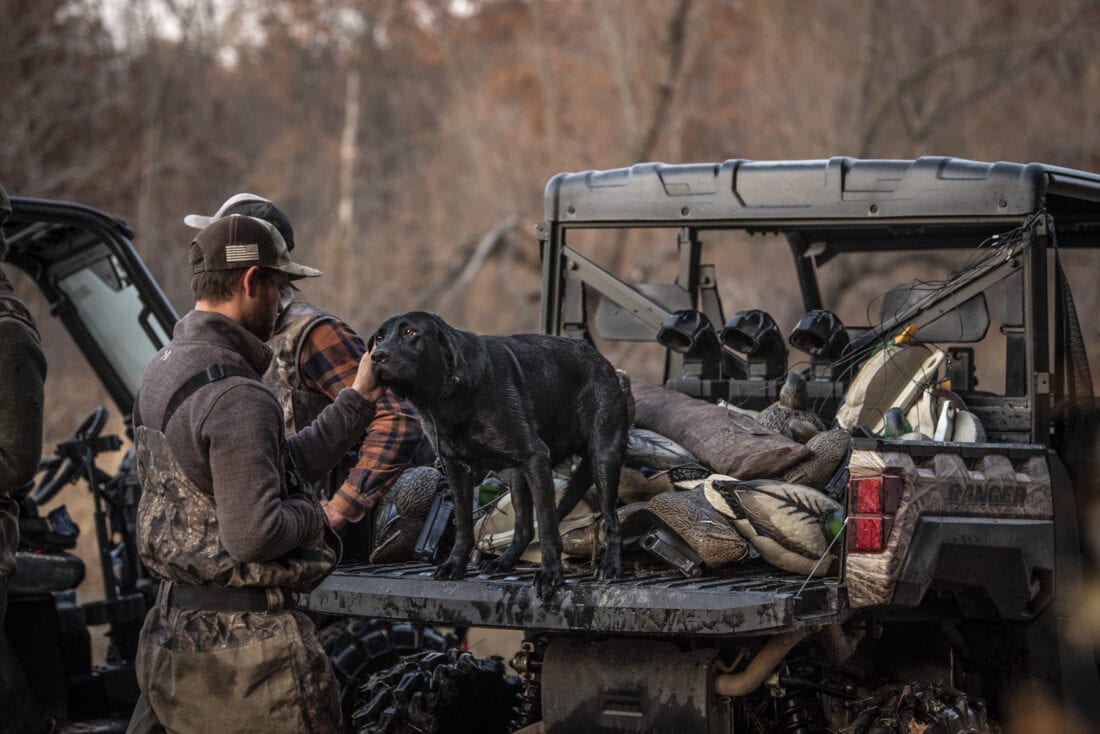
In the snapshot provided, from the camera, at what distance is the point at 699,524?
15.1 ft

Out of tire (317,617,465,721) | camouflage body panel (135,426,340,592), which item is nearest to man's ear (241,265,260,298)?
camouflage body panel (135,426,340,592)

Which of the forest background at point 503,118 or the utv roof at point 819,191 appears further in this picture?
the forest background at point 503,118

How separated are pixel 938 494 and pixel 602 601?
0.99 meters

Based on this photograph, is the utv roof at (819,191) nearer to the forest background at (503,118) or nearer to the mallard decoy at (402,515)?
the mallard decoy at (402,515)

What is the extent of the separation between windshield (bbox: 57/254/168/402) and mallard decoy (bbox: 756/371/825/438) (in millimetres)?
2692

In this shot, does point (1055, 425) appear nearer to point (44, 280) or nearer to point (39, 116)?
point (44, 280)

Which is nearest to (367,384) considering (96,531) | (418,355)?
(418,355)

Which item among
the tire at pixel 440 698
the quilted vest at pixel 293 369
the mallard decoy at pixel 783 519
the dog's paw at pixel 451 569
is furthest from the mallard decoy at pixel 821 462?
the quilted vest at pixel 293 369

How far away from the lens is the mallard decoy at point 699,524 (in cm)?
458

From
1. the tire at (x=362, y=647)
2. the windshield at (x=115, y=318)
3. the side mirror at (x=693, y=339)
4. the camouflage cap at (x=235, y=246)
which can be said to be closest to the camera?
the camouflage cap at (x=235, y=246)

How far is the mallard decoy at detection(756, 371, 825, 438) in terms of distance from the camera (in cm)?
550

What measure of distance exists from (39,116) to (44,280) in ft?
37.9

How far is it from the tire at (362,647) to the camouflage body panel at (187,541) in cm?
232

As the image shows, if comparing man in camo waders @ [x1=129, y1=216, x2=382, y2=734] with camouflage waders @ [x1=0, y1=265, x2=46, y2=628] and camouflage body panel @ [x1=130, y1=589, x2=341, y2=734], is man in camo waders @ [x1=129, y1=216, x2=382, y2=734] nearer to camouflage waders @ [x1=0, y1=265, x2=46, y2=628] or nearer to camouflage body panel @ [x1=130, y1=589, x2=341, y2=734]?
camouflage body panel @ [x1=130, y1=589, x2=341, y2=734]
